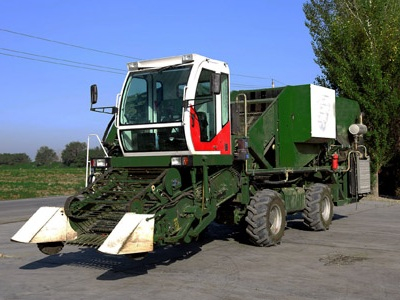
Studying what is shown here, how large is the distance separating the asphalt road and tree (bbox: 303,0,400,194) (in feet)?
35.5

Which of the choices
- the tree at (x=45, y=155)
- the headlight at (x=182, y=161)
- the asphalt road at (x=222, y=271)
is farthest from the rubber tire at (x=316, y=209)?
the tree at (x=45, y=155)

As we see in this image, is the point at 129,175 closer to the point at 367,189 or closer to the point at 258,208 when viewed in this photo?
the point at 258,208

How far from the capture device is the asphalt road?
661 cm

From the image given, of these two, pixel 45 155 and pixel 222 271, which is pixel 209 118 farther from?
pixel 45 155

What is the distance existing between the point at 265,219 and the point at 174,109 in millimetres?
2825

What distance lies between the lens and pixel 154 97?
9.05 m

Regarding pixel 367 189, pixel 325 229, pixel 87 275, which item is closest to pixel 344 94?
pixel 367 189

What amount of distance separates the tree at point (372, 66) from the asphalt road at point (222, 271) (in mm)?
10822

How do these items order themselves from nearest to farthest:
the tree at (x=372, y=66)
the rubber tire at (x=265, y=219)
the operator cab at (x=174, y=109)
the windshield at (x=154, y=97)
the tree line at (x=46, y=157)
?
the operator cab at (x=174, y=109) < the windshield at (x=154, y=97) < the rubber tire at (x=265, y=219) < the tree at (x=372, y=66) < the tree line at (x=46, y=157)

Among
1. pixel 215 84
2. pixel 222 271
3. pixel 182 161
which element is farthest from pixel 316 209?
pixel 215 84

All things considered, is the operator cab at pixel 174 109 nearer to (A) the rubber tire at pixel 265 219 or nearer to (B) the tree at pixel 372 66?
(A) the rubber tire at pixel 265 219

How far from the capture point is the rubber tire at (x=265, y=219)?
31.7 ft

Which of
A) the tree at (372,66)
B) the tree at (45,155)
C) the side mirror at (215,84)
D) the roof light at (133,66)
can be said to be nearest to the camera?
the side mirror at (215,84)

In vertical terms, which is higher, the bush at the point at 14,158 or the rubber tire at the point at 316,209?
the bush at the point at 14,158
